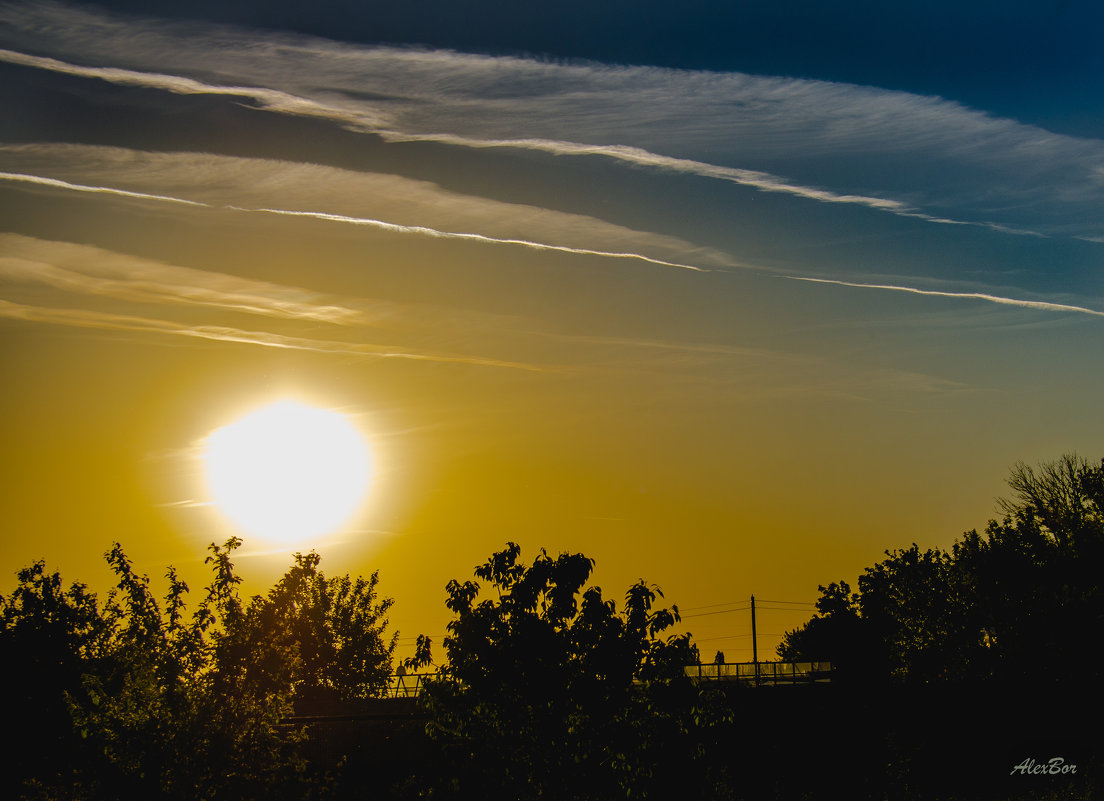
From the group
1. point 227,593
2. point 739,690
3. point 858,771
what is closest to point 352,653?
point 227,593

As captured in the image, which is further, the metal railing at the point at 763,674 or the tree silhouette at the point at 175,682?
the metal railing at the point at 763,674

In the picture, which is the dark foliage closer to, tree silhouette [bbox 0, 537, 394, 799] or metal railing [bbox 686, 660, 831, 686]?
tree silhouette [bbox 0, 537, 394, 799]

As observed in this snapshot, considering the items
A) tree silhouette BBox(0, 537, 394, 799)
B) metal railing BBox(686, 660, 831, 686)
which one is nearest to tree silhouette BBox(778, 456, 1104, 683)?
metal railing BBox(686, 660, 831, 686)

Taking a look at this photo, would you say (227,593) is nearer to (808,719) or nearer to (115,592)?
(115,592)

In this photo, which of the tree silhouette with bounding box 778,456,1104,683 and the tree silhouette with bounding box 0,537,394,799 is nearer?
the tree silhouette with bounding box 0,537,394,799

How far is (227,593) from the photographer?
6231 centimetres

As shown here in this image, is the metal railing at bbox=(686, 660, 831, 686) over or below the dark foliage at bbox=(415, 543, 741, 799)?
over

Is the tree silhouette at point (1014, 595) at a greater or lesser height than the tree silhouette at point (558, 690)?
greater

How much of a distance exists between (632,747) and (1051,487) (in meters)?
62.3

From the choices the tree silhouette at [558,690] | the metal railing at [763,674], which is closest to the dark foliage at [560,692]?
the tree silhouette at [558,690]

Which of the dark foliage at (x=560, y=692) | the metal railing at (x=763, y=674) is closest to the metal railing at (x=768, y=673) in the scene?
Answer: the metal railing at (x=763, y=674)

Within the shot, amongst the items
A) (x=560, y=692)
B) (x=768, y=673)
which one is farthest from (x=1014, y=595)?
(x=560, y=692)

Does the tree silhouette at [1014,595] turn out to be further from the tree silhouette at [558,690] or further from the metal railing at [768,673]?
the tree silhouette at [558,690]

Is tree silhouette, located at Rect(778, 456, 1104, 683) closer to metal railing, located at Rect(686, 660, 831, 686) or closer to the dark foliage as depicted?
metal railing, located at Rect(686, 660, 831, 686)
